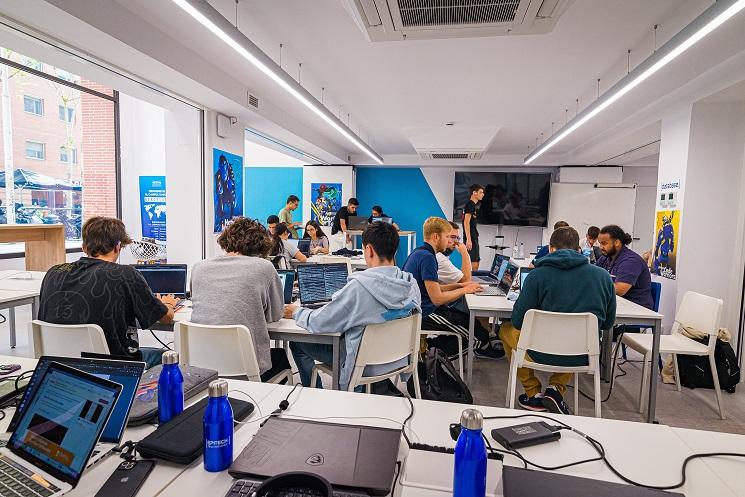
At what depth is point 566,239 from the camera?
3.12 meters

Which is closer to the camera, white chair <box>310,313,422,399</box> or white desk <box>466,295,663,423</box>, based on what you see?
white chair <box>310,313,422,399</box>

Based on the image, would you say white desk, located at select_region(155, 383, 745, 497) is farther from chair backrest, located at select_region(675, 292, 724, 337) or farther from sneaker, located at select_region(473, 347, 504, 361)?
sneaker, located at select_region(473, 347, 504, 361)

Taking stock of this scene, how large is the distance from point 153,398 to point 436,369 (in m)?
1.46

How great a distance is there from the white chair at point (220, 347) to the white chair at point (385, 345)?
552 millimetres

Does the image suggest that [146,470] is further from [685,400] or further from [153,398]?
[685,400]

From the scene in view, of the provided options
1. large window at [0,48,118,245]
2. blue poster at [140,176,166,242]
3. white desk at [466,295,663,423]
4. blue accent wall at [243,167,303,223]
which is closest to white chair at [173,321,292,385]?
white desk at [466,295,663,423]

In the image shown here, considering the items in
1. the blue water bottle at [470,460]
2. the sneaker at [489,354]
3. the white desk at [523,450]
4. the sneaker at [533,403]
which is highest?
the blue water bottle at [470,460]

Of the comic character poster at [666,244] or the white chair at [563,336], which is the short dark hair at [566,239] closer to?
the white chair at [563,336]

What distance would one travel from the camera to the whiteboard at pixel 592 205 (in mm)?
9133

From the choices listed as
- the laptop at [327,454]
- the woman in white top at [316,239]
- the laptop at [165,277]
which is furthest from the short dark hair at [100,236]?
the woman in white top at [316,239]

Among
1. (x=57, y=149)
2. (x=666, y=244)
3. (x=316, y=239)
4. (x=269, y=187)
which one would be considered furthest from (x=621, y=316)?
(x=269, y=187)

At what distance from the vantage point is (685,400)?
3506mm

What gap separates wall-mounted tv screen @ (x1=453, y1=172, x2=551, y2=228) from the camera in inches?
388

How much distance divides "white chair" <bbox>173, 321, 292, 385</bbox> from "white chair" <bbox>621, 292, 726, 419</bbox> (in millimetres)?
2903
